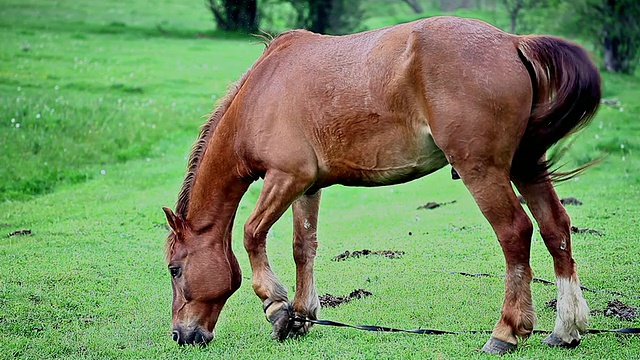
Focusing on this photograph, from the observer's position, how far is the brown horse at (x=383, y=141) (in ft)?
16.6

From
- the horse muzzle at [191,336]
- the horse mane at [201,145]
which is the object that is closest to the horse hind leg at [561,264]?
the horse mane at [201,145]

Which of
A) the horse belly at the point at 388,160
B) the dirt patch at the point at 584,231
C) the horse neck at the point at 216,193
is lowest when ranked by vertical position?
the dirt patch at the point at 584,231

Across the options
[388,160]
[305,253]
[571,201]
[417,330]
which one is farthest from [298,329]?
[571,201]

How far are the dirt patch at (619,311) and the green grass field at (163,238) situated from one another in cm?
10

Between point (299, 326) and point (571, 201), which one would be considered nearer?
point (299, 326)

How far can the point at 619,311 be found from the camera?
6133 millimetres

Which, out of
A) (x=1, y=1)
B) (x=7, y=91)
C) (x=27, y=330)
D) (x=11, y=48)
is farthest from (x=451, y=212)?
(x=1, y=1)

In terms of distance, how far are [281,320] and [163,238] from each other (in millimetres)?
4106

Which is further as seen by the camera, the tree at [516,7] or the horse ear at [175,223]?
the tree at [516,7]

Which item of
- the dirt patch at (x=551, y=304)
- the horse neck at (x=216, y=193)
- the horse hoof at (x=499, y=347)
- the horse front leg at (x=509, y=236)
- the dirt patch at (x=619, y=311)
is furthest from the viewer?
the dirt patch at (x=551, y=304)

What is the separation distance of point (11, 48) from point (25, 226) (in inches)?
554

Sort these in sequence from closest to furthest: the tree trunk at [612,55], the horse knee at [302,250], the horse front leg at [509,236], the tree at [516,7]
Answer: the horse front leg at [509,236] → the horse knee at [302,250] → the tree trunk at [612,55] → the tree at [516,7]

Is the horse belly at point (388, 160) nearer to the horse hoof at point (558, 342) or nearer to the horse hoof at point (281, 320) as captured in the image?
the horse hoof at point (281, 320)

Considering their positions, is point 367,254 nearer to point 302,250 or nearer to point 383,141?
point 302,250
